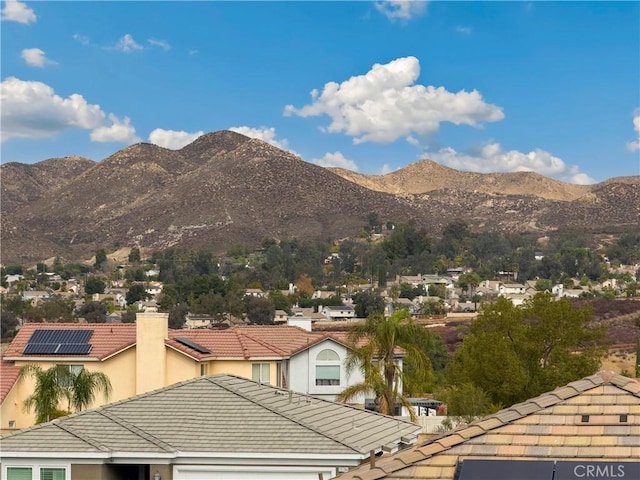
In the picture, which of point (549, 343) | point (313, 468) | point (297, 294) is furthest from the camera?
point (297, 294)

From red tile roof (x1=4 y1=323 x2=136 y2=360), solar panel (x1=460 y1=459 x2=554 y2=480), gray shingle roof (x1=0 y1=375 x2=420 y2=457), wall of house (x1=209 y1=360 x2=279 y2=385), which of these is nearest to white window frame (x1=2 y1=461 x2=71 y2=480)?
gray shingle roof (x1=0 y1=375 x2=420 y2=457)

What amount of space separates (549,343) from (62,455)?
2677cm

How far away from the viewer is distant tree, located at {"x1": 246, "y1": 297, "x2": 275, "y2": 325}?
12269cm

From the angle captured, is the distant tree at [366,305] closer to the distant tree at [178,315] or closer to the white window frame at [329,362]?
the distant tree at [178,315]

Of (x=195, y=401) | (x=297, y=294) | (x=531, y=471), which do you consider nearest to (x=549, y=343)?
(x=195, y=401)

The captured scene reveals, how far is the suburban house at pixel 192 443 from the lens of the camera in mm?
17547

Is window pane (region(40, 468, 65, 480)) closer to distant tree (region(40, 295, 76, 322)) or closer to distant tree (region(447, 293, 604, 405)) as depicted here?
distant tree (region(447, 293, 604, 405))

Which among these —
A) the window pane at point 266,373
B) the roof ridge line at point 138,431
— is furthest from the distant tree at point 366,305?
the roof ridge line at point 138,431

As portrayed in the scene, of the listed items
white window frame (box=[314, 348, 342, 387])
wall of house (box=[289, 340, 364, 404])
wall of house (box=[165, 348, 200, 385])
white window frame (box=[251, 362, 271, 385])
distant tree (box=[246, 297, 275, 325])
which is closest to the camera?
wall of house (box=[165, 348, 200, 385])

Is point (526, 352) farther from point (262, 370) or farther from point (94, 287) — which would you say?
point (94, 287)

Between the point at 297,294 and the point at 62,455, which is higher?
the point at 297,294

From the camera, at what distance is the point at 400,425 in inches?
857

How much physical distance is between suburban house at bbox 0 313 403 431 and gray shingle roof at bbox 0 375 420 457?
14257 millimetres

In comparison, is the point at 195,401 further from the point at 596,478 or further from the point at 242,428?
the point at 596,478
